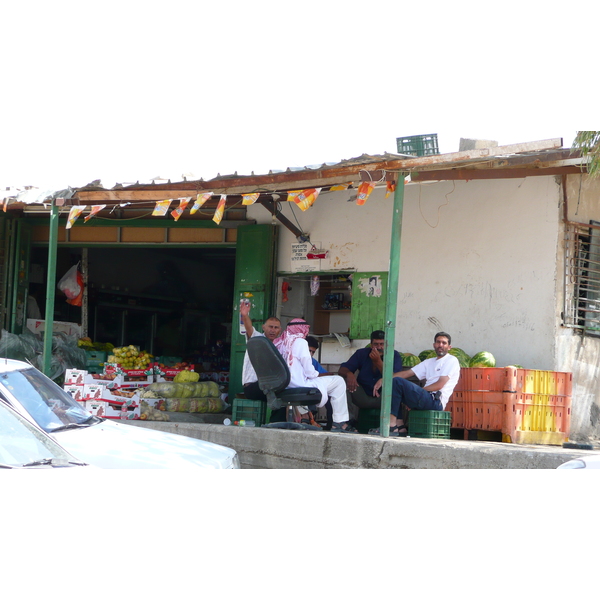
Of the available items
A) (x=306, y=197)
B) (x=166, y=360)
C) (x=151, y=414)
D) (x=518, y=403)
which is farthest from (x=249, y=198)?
(x=166, y=360)

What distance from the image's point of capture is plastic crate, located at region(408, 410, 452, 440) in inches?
310

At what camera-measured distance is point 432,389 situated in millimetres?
8070

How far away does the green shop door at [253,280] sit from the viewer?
440 inches

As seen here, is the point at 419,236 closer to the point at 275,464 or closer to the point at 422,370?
the point at 422,370

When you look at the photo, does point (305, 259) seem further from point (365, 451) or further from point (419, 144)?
point (365, 451)

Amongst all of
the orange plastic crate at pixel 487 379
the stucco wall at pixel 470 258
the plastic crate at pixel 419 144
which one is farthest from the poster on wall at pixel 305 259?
the orange plastic crate at pixel 487 379

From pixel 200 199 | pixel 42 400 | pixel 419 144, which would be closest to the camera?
pixel 42 400

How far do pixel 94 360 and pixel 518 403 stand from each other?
718 centimetres

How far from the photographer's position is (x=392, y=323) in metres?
7.47

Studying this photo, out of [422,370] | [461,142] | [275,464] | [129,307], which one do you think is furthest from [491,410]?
[129,307]

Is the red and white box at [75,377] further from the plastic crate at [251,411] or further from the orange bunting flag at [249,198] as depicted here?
the orange bunting flag at [249,198]

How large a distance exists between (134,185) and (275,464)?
3738 millimetres

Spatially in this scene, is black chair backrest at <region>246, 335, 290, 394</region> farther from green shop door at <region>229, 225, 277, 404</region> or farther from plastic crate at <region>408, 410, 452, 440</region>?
green shop door at <region>229, 225, 277, 404</region>

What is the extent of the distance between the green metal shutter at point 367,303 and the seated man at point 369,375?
1.18m
